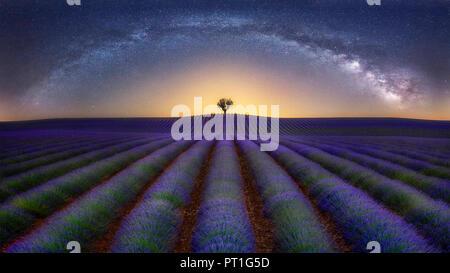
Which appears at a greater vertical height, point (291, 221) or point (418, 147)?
point (291, 221)

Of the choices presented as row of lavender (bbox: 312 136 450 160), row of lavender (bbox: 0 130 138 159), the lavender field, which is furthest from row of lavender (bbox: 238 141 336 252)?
row of lavender (bbox: 0 130 138 159)

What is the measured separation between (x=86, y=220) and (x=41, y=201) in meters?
1.98

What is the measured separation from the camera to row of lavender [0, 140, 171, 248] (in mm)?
3865

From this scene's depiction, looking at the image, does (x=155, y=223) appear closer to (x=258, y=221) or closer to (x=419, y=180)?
(x=258, y=221)

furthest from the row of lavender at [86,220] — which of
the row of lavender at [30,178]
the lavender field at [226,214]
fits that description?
the row of lavender at [30,178]

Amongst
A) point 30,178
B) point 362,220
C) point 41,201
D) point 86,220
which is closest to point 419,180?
point 362,220

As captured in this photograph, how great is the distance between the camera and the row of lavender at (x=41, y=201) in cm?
387

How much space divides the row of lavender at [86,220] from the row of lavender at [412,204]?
4871 millimetres

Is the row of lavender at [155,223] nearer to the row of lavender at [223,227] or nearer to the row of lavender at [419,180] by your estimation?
the row of lavender at [223,227]

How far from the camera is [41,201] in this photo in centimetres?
480

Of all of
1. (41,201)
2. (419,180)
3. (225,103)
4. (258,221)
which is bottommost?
(258,221)

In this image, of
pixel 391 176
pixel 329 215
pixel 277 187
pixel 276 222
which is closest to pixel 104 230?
pixel 276 222

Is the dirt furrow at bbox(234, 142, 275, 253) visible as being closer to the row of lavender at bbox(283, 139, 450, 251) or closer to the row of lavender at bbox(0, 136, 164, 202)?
the row of lavender at bbox(283, 139, 450, 251)
